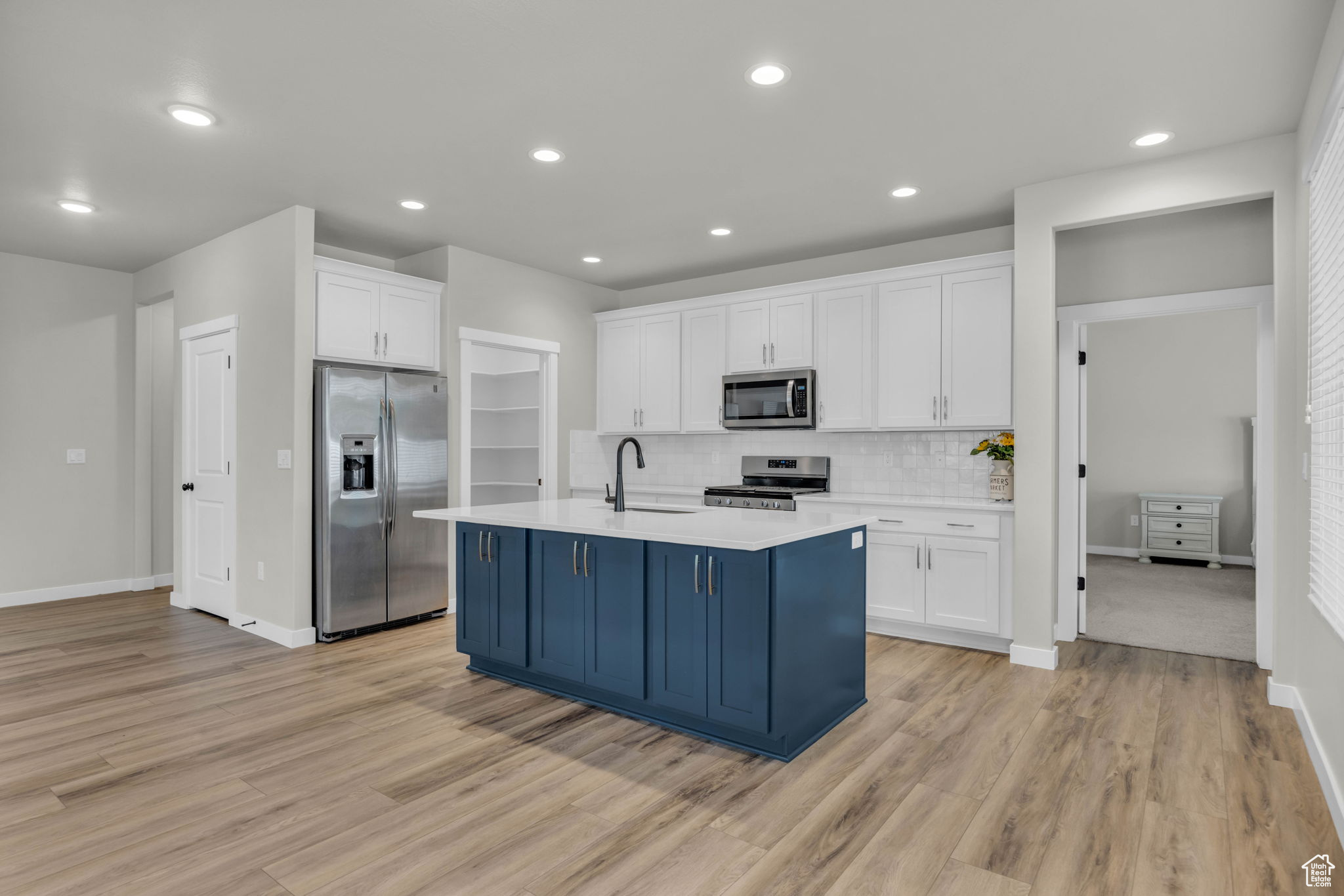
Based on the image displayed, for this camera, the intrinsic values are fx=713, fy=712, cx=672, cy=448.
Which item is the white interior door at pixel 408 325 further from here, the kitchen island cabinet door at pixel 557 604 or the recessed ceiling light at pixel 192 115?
the kitchen island cabinet door at pixel 557 604

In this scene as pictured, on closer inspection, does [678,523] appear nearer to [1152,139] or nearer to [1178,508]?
[1152,139]

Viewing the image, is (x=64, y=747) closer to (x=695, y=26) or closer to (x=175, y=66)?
(x=175, y=66)

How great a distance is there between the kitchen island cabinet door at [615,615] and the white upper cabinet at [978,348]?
8.42 ft

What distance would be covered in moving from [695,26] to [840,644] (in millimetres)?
2532

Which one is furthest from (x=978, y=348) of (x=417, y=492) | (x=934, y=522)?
(x=417, y=492)

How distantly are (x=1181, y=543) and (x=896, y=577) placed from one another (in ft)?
14.7

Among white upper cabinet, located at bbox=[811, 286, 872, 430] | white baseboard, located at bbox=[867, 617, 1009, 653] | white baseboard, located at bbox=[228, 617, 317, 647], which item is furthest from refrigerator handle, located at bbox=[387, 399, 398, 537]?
white baseboard, located at bbox=[867, 617, 1009, 653]

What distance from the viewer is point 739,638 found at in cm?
279

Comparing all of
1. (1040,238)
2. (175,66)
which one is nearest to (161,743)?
(175,66)

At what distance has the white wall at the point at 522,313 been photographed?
516 cm

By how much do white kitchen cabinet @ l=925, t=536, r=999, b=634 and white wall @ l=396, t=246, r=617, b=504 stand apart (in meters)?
3.03

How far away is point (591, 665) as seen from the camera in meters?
3.27

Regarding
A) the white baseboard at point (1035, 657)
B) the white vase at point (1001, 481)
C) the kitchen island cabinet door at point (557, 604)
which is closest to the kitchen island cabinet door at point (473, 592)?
the kitchen island cabinet door at point (557, 604)

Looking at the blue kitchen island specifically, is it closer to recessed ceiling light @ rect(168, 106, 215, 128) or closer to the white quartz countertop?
the white quartz countertop
